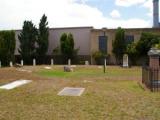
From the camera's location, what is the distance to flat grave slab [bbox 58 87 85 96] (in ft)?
45.3

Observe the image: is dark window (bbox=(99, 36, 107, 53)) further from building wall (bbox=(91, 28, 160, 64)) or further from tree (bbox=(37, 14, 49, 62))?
tree (bbox=(37, 14, 49, 62))

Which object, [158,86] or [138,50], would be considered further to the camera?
[138,50]

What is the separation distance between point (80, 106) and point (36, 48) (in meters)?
41.1

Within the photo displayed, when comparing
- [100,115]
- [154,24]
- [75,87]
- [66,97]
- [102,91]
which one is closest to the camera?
[100,115]

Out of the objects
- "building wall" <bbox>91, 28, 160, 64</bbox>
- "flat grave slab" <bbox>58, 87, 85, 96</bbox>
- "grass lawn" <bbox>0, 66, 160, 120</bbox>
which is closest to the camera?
"grass lawn" <bbox>0, 66, 160, 120</bbox>

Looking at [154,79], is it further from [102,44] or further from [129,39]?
[102,44]

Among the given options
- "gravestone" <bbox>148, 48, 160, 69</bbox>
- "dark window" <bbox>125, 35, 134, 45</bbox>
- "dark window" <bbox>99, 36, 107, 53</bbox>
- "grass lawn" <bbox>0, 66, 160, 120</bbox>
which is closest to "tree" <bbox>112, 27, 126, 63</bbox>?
"dark window" <bbox>125, 35, 134, 45</bbox>

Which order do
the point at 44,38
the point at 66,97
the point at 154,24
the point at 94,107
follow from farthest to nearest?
1. the point at 154,24
2. the point at 44,38
3. the point at 66,97
4. the point at 94,107

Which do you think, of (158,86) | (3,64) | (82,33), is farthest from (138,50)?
(158,86)

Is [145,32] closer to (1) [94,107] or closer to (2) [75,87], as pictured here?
(2) [75,87]

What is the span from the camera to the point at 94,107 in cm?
1121

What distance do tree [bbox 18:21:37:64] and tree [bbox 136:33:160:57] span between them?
15918 mm

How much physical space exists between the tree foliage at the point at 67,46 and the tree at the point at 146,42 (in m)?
9.85

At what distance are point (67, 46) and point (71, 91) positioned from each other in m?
35.0
